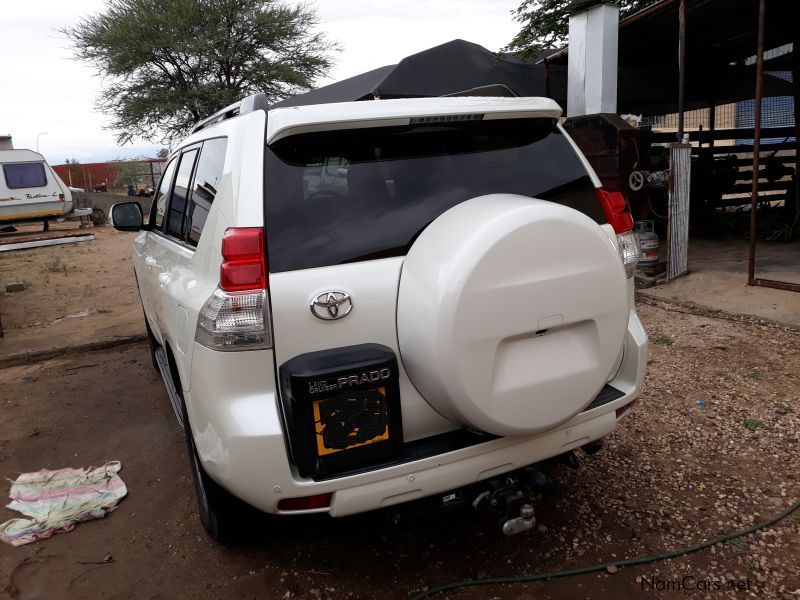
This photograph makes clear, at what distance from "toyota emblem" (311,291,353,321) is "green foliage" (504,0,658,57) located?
11837 millimetres

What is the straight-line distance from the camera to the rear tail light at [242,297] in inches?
78.5

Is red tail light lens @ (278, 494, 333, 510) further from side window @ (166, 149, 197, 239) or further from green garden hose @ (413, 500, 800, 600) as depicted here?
side window @ (166, 149, 197, 239)

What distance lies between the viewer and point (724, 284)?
6.46 meters

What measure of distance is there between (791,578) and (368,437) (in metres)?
1.72

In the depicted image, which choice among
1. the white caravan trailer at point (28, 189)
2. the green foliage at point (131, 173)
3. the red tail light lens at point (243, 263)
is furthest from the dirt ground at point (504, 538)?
the green foliage at point (131, 173)

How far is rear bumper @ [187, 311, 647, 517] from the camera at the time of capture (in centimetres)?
198

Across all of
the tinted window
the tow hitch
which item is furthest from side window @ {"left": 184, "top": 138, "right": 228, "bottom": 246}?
the tinted window

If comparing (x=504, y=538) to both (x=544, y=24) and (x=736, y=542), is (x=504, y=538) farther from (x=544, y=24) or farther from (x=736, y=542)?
(x=544, y=24)

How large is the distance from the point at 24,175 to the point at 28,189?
0.38 metres

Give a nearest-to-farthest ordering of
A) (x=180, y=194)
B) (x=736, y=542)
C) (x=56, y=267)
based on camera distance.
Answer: (x=736, y=542)
(x=180, y=194)
(x=56, y=267)

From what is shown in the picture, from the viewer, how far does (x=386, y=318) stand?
209cm

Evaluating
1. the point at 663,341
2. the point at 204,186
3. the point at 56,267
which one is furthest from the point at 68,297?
the point at 663,341

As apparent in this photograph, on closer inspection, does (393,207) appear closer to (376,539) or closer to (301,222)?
(301,222)

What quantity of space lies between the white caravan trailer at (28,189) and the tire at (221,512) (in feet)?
55.6
